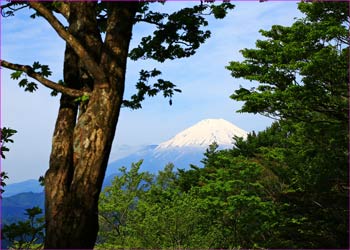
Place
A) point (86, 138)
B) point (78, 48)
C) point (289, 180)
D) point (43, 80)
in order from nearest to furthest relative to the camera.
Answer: point (86, 138) → point (78, 48) → point (43, 80) → point (289, 180)

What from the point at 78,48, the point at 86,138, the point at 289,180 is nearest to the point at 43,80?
the point at 78,48

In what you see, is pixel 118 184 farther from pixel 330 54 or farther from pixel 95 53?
pixel 95 53

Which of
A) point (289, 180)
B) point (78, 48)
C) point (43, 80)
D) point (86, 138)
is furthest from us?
point (289, 180)

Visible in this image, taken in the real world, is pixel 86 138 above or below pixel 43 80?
below

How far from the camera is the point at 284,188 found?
25.3 meters

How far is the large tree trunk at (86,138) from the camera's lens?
533 centimetres

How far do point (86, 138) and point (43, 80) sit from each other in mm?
1145

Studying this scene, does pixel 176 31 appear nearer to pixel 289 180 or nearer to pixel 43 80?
pixel 43 80

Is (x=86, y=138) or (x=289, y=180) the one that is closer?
(x=86, y=138)

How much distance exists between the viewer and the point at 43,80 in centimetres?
598

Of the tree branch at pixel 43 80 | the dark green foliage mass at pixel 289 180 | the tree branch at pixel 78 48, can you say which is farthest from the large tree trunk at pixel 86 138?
the dark green foliage mass at pixel 289 180

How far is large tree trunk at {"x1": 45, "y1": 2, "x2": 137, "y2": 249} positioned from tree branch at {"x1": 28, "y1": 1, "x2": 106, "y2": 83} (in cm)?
5

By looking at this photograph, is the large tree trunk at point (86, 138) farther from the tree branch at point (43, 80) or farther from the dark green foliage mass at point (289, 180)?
the dark green foliage mass at point (289, 180)

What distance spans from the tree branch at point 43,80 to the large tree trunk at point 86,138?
0.20 metres
